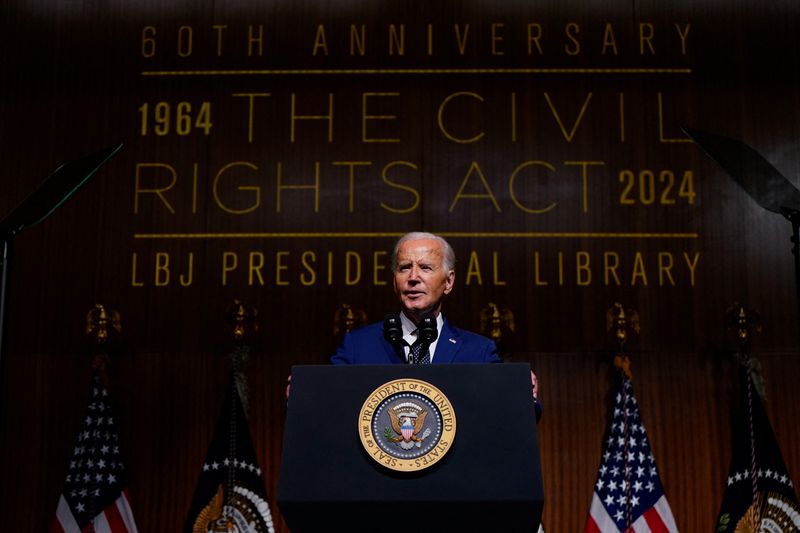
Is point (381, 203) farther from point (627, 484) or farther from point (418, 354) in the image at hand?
point (418, 354)

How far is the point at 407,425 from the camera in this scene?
2312 millimetres

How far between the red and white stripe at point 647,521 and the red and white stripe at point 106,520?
2.63 meters

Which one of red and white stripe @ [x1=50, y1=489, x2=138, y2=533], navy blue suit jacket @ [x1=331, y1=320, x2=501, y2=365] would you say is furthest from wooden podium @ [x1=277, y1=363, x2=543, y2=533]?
red and white stripe @ [x1=50, y1=489, x2=138, y2=533]

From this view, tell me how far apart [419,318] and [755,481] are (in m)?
3.02

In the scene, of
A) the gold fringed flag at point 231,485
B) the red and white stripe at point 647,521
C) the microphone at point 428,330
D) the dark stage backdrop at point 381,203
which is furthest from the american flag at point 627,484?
the microphone at point 428,330

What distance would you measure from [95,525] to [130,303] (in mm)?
1325

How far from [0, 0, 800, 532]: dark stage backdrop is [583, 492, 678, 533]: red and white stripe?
0.55ft

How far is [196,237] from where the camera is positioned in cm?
584

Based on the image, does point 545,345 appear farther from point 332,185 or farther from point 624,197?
point 332,185

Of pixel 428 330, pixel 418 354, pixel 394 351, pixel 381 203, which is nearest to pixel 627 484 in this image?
pixel 381 203

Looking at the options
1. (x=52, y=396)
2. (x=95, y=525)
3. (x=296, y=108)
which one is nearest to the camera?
(x=95, y=525)

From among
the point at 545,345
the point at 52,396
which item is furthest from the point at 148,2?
the point at 545,345

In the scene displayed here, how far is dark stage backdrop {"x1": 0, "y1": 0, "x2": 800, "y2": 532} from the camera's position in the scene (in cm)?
557

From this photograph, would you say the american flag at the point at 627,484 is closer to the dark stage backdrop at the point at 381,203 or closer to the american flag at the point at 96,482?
the dark stage backdrop at the point at 381,203
